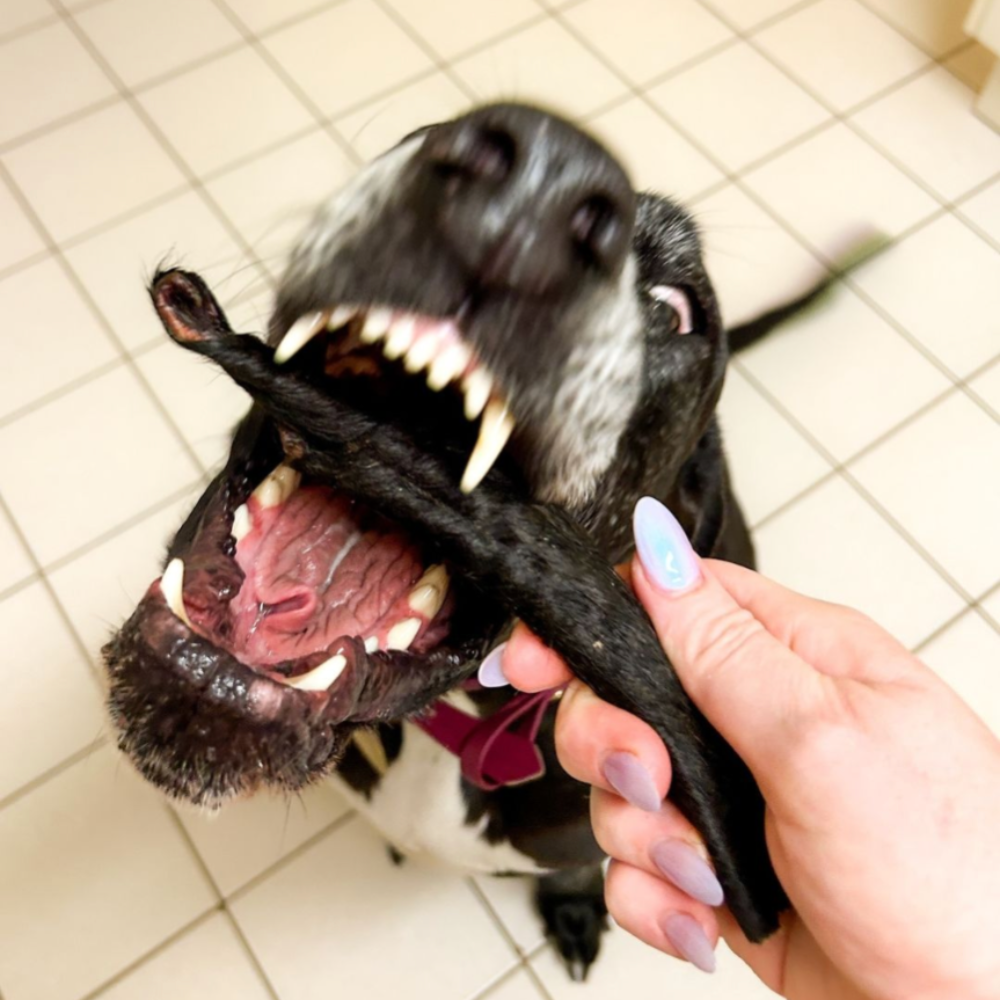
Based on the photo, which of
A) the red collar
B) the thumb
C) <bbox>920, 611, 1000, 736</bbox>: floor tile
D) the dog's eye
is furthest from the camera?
<bbox>920, 611, 1000, 736</bbox>: floor tile

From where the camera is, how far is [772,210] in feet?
8.36

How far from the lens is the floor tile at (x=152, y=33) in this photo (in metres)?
2.76

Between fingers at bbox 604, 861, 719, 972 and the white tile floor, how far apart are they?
740 millimetres

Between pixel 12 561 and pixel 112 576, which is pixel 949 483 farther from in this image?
pixel 12 561

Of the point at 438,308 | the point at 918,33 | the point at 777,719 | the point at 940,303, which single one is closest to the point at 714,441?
the point at 777,719

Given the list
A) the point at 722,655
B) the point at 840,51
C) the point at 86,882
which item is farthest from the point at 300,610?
the point at 840,51

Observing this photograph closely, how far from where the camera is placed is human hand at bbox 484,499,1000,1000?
86 cm

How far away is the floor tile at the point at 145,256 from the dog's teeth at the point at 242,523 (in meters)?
1.44

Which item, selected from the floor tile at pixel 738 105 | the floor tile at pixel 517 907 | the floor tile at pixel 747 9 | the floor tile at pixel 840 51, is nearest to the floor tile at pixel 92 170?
the floor tile at pixel 738 105

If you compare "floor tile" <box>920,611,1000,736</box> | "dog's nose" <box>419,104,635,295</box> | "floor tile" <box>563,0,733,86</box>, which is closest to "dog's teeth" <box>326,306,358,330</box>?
"dog's nose" <box>419,104,635,295</box>

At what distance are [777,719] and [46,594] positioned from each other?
170 centimetres

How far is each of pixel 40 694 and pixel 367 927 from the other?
Result: 32.2 inches

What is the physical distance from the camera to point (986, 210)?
2.57 metres

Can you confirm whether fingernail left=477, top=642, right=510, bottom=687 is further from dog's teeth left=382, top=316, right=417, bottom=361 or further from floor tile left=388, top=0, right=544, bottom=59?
floor tile left=388, top=0, right=544, bottom=59
